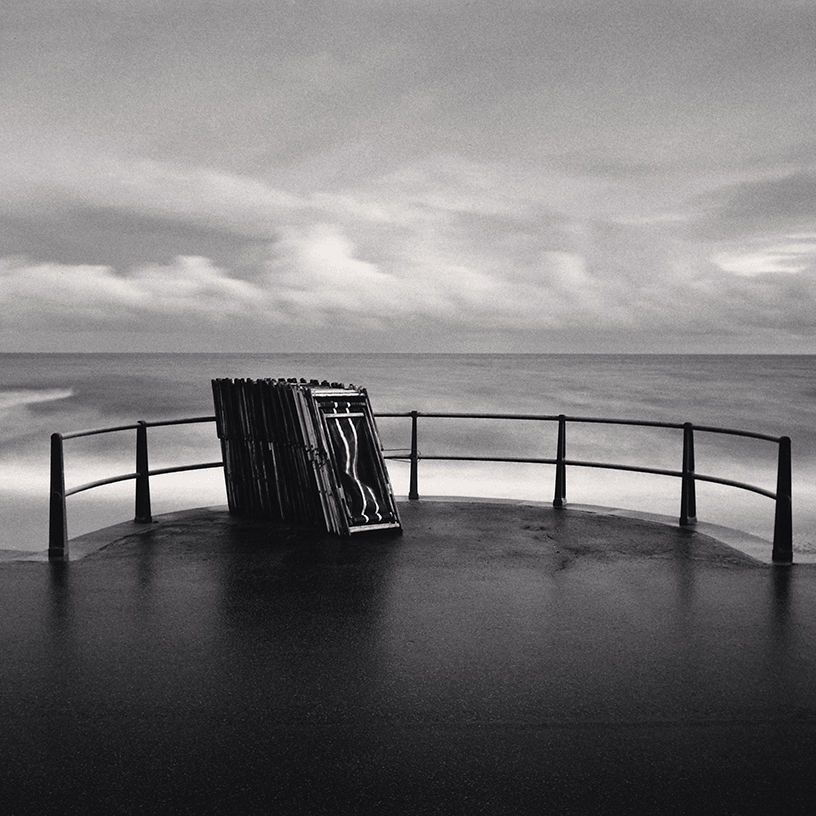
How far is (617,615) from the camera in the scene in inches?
219

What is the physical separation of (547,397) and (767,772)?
62243 millimetres

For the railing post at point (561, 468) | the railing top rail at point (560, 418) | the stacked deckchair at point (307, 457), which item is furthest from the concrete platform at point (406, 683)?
the railing post at point (561, 468)

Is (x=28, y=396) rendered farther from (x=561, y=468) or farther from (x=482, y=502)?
(x=561, y=468)

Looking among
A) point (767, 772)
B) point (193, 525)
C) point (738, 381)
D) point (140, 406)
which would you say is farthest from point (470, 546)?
point (738, 381)

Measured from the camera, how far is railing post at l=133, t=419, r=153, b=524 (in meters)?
8.35

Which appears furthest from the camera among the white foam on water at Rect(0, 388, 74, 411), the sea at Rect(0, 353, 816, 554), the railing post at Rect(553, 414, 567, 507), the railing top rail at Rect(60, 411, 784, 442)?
the white foam on water at Rect(0, 388, 74, 411)

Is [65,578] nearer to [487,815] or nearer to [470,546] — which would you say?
[470,546]

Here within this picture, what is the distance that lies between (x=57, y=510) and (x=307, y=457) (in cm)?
232

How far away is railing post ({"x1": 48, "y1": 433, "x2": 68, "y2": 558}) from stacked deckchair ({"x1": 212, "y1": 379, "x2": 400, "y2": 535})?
222 cm

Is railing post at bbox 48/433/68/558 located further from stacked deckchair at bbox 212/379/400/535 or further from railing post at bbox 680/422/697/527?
railing post at bbox 680/422/697/527

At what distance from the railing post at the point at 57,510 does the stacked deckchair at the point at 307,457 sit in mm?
2223

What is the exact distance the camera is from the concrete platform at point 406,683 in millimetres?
3240

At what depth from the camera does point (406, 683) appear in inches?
169

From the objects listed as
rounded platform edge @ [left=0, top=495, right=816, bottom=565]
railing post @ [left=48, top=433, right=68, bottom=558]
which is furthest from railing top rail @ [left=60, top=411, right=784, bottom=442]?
rounded platform edge @ [left=0, top=495, right=816, bottom=565]
